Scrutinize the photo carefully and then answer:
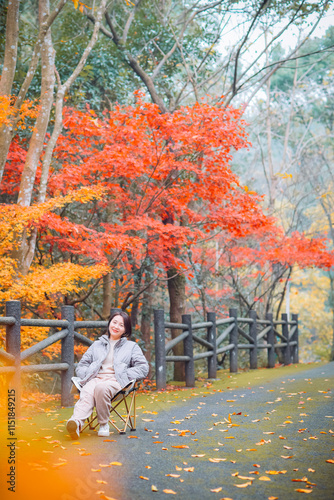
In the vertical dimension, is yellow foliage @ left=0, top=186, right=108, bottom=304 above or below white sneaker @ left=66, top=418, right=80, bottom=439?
above

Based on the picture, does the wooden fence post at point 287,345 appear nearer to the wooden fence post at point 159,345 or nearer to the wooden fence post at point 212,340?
the wooden fence post at point 212,340

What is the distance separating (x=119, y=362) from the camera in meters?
4.75

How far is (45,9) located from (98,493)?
7.97 m

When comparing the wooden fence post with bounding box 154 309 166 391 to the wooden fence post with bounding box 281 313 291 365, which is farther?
the wooden fence post with bounding box 281 313 291 365

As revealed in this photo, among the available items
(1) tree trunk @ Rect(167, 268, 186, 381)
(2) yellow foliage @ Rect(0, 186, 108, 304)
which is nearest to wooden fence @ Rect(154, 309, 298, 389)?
(1) tree trunk @ Rect(167, 268, 186, 381)

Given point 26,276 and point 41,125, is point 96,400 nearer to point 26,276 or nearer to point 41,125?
point 26,276

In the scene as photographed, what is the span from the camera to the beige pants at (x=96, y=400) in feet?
14.6

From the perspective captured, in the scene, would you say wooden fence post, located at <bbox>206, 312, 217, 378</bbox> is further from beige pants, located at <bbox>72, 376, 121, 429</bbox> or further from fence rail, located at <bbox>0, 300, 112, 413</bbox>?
beige pants, located at <bbox>72, 376, 121, 429</bbox>

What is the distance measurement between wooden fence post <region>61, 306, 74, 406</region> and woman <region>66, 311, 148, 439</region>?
6.24ft

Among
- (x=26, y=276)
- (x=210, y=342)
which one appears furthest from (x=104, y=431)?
(x=210, y=342)

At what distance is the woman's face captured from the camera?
490cm

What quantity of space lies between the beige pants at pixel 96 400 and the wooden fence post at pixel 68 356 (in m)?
2.21

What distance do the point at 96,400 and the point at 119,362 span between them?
439 mm

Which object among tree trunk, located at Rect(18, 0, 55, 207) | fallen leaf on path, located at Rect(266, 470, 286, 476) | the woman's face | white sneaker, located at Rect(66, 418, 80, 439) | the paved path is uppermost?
tree trunk, located at Rect(18, 0, 55, 207)
